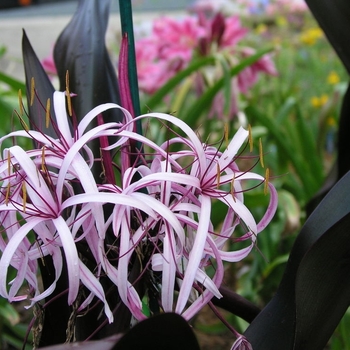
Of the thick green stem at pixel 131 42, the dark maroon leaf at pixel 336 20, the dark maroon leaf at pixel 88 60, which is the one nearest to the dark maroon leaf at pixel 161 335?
the thick green stem at pixel 131 42

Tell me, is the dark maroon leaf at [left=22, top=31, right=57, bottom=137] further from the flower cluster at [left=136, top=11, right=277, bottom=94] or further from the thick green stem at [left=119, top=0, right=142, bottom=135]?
the flower cluster at [left=136, top=11, right=277, bottom=94]

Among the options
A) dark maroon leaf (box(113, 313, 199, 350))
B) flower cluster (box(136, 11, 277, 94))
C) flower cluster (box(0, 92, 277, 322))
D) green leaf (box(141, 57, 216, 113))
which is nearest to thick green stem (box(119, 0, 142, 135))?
flower cluster (box(0, 92, 277, 322))

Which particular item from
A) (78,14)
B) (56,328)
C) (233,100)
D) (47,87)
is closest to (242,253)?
(56,328)

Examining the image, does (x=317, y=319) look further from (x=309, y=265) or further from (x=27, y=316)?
(x=27, y=316)

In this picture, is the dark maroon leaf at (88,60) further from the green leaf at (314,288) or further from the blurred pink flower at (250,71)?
the blurred pink flower at (250,71)

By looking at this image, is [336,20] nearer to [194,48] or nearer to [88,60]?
[88,60]
